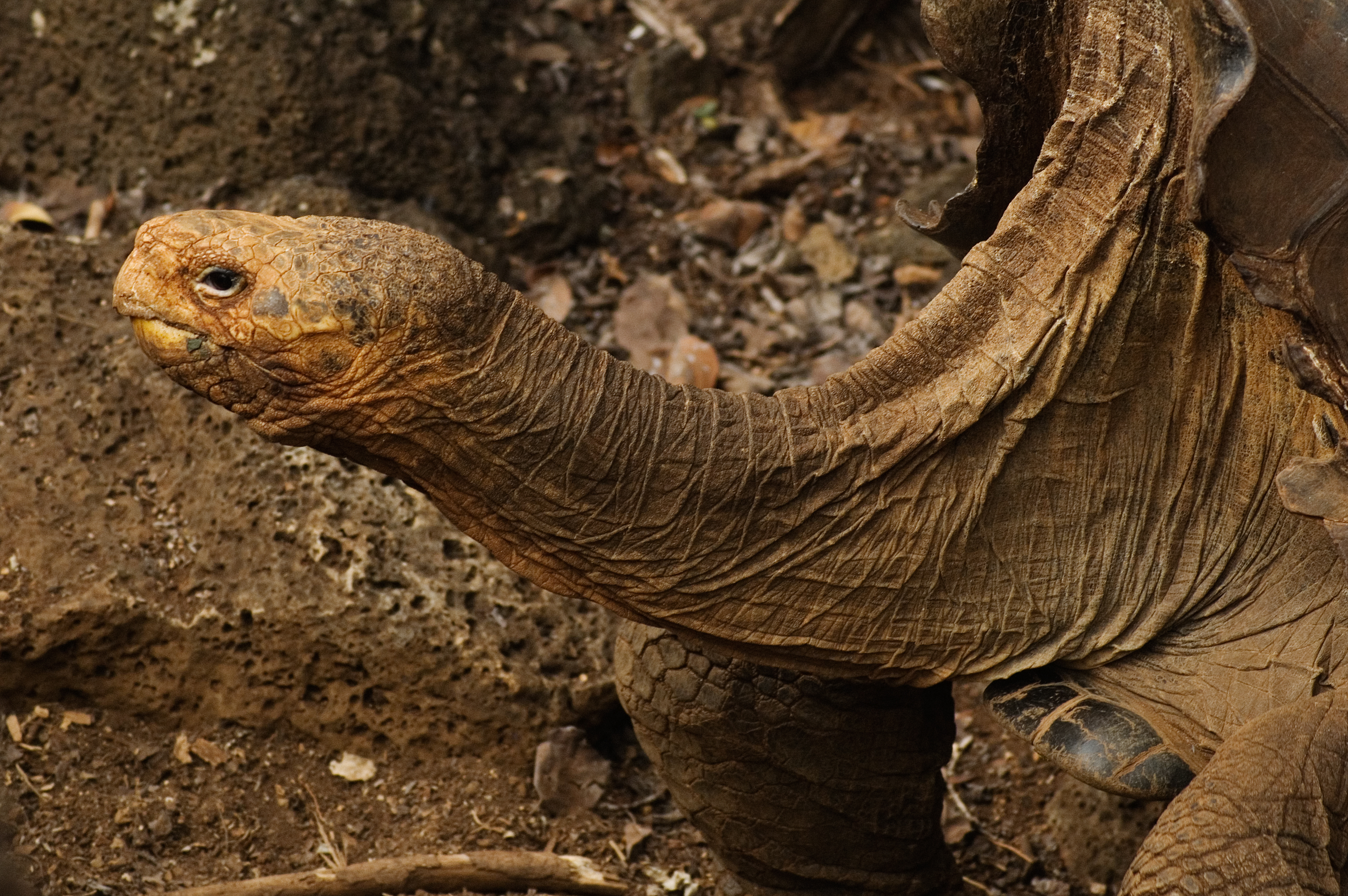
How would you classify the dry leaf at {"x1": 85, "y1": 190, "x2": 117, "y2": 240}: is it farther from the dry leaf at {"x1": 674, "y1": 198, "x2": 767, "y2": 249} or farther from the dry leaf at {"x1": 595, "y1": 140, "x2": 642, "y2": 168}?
the dry leaf at {"x1": 674, "y1": 198, "x2": 767, "y2": 249}

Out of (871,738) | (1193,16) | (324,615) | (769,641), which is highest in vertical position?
(1193,16)

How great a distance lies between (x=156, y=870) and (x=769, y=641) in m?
1.61

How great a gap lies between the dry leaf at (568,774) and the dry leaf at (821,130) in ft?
10.9

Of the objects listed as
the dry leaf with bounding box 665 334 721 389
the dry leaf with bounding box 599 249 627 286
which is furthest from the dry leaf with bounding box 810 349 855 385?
the dry leaf with bounding box 599 249 627 286

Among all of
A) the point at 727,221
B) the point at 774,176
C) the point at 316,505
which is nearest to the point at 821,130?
the point at 774,176

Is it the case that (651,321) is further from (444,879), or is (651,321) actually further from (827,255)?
(444,879)

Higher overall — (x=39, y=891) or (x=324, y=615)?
(x=324, y=615)

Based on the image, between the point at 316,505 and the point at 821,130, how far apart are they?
3.51 meters

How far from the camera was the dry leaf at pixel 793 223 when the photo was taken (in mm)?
5879

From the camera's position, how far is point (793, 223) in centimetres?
591

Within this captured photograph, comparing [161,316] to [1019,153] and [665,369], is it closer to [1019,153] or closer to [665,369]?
[1019,153]

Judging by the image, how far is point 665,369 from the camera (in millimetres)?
5156

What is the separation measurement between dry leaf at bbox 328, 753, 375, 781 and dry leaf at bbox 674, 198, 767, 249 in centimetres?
285

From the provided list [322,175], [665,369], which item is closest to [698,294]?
[665,369]
